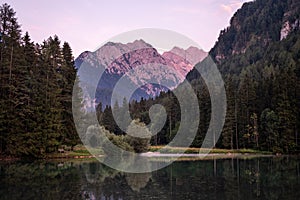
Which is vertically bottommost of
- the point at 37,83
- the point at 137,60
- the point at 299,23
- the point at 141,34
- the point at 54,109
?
the point at 54,109

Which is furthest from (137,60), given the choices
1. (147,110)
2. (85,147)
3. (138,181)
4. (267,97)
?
(138,181)

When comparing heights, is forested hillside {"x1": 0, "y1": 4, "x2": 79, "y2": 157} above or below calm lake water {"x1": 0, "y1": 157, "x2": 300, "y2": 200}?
above

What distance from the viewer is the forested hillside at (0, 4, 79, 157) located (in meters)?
43.5

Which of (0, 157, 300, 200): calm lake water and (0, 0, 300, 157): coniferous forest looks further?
(0, 0, 300, 157): coniferous forest

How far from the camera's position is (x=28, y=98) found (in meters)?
45.8

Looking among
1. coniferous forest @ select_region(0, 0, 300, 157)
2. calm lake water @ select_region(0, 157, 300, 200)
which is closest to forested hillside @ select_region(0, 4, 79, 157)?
coniferous forest @ select_region(0, 0, 300, 157)

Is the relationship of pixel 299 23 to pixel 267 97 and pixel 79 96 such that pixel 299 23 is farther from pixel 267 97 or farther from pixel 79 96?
pixel 79 96

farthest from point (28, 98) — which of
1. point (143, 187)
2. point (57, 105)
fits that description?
point (143, 187)

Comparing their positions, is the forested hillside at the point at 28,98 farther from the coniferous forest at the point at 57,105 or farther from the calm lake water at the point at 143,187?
the calm lake water at the point at 143,187

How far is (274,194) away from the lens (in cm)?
1914

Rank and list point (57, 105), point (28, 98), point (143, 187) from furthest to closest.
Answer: point (57, 105) < point (28, 98) < point (143, 187)

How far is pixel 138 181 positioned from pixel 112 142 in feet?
98.7

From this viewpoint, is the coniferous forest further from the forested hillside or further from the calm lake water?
the calm lake water

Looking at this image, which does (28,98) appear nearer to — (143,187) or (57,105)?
(57,105)
